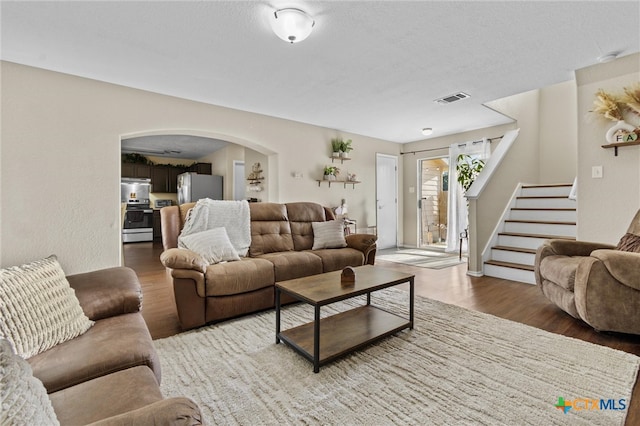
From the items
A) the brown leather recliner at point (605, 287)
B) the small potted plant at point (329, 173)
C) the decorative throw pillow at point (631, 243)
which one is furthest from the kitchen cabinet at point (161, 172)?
the decorative throw pillow at point (631, 243)

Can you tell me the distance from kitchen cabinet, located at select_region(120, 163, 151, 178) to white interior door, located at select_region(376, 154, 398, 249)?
6292 mm

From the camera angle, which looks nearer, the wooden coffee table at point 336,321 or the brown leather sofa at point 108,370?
the brown leather sofa at point 108,370

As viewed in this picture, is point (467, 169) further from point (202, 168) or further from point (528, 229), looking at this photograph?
point (202, 168)

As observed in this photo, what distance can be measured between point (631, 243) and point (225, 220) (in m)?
3.77

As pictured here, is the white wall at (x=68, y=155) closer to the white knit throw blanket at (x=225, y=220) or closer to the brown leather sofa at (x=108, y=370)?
the white knit throw blanket at (x=225, y=220)

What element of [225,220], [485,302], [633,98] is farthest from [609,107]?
[225,220]

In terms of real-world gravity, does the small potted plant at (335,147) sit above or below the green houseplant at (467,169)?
above

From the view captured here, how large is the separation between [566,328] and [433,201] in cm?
523

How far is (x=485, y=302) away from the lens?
120 inches

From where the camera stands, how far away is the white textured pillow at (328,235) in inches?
146

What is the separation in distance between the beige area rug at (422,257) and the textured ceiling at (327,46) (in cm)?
260

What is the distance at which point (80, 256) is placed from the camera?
3.11 m

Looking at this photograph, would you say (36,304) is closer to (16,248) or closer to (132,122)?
(16,248)

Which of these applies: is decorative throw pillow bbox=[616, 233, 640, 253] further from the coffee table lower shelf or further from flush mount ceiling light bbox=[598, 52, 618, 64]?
the coffee table lower shelf
